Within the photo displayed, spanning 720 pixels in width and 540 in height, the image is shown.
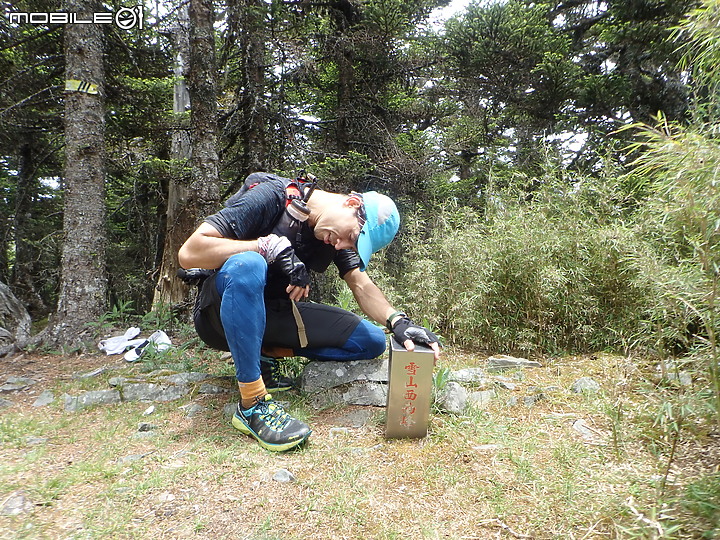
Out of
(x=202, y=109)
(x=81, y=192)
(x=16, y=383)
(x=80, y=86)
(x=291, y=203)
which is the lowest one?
(x=16, y=383)

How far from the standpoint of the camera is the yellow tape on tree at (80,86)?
413 centimetres

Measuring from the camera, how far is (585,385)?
258 cm

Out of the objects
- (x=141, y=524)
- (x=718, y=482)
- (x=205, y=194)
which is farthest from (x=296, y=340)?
(x=205, y=194)

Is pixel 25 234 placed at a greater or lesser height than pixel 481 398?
greater

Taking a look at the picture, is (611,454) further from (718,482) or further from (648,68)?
(648,68)

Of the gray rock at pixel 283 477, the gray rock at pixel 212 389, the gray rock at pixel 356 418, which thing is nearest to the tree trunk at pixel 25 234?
the gray rock at pixel 212 389

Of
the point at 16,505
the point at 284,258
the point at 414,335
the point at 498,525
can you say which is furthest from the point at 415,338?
the point at 16,505

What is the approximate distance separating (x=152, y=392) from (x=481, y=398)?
217 centimetres

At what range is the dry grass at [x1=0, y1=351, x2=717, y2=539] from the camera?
144cm

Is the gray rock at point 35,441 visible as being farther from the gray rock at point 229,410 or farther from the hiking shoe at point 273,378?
the hiking shoe at point 273,378

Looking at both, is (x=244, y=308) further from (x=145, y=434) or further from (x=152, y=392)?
(x=152, y=392)

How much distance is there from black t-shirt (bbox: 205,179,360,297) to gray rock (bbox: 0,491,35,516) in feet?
4.33

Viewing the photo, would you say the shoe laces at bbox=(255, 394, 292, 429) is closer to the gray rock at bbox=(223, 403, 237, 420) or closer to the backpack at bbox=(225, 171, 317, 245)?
the gray rock at bbox=(223, 403, 237, 420)

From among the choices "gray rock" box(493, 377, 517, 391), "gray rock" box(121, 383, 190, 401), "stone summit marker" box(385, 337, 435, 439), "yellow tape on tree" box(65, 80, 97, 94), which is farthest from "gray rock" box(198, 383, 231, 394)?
"yellow tape on tree" box(65, 80, 97, 94)
